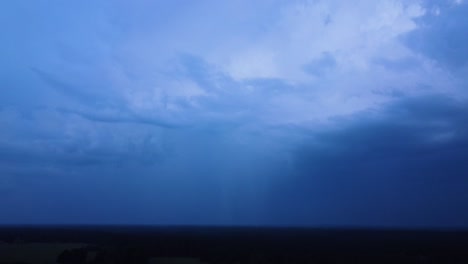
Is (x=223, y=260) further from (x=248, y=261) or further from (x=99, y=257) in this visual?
(x=99, y=257)

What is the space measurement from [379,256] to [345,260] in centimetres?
684

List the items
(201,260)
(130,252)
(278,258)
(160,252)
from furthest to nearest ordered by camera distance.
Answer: (160,252) → (201,260) → (278,258) → (130,252)

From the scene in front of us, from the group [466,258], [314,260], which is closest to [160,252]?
[314,260]

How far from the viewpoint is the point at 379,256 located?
53938 millimetres

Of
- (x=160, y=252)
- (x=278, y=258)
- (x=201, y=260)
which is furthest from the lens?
(x=160, y=252)

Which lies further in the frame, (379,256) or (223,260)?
(379,256)

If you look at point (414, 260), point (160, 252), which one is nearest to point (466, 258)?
point (414, 260)

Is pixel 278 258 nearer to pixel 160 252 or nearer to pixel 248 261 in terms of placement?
pixel 248 261

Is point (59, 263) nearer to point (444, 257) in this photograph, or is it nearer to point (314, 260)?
point (314, 260)

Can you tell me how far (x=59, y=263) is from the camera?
47062 millimetres

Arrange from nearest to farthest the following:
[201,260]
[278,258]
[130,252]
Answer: [130,252]
[278,258]
[201,260]

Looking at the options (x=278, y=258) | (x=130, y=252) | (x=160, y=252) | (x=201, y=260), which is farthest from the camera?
(x=160, y=252)

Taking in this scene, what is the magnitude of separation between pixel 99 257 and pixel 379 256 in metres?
26.0

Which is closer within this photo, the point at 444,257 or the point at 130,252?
the point at 130,252
